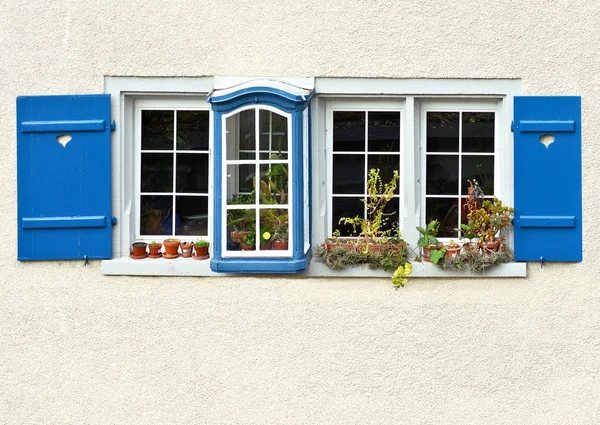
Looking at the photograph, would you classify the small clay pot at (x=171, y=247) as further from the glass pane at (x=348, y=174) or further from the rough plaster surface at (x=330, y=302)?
the glass pane at (x=348, y=174)

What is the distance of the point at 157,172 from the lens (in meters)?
4.83

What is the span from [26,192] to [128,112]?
3.14ft

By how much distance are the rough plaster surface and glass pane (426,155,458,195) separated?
63 centimetres

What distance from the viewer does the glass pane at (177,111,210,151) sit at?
4.80m

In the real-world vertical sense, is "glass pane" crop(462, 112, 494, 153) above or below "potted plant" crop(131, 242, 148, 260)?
above

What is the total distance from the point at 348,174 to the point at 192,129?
1.26 m

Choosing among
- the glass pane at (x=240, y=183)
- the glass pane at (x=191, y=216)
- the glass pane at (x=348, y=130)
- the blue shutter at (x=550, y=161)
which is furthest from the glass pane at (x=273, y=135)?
the blue shutter at (x=550, y=161)

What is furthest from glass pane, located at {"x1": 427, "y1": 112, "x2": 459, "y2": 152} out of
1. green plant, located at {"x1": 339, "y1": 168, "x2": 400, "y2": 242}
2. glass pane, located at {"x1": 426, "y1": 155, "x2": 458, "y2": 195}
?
green plant, located at {"x1": 339, "y1": 168, "x2": 400, "y2": 242}

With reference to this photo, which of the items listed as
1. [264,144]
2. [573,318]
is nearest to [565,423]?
[573,318]

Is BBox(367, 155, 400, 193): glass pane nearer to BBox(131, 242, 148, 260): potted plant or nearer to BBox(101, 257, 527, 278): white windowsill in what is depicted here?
BBox(101, 257, 527, 278): white windowsill

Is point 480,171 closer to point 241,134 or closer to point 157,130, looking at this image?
point 241,134

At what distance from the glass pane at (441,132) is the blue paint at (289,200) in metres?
1.05

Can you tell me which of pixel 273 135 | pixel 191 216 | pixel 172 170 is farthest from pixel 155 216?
pixel 273 135

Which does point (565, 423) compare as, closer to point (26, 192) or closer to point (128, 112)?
point (128, 112)
